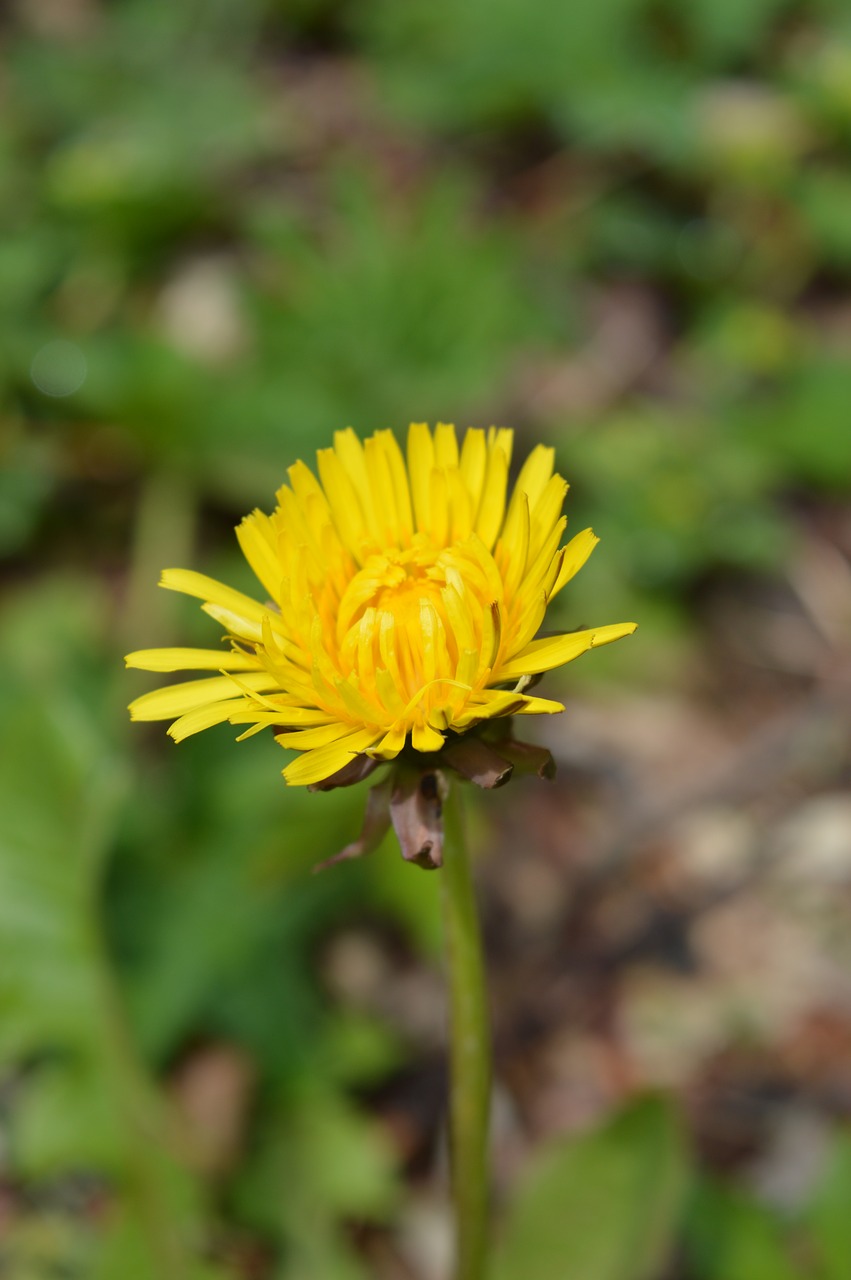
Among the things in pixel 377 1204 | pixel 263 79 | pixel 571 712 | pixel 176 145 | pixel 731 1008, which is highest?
pixel 263 79

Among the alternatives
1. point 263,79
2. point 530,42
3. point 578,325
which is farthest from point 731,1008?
point 263,79

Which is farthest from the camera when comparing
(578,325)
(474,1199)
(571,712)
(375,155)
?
(375,155)

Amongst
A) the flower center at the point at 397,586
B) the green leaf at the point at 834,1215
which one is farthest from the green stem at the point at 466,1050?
the green leaf at the point at 834,1215

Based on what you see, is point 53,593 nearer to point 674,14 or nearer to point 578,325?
point 578,325

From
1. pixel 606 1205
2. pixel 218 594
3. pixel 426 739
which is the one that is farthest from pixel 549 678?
pixel 426 739

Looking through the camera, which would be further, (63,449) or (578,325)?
(578,325)

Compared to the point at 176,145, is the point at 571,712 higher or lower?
lower
